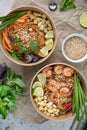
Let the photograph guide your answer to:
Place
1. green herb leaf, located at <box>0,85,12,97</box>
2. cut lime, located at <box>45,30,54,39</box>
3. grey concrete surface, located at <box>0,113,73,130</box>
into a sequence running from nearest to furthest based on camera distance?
green herb leaf, located at <box>0,85,12,97</box> → cut lime, located at <box>45,30,54,39</box> → grey concrete surface, located at <box>0,113,73,130</box>

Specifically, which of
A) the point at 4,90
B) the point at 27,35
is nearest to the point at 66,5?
the point at 27,35

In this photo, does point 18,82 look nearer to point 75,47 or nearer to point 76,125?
point 75,47

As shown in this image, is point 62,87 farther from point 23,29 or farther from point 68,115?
point 23,29

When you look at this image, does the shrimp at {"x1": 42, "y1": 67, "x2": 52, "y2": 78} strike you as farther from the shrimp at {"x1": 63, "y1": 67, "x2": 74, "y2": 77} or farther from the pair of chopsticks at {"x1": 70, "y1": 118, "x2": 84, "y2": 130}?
the pair of chopsticks at {"x1": 70, "y1": 118, "x2": 84, "y2": 130}

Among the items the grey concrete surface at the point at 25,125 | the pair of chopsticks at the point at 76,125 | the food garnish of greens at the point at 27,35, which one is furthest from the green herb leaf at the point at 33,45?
the grey concrete surface at the point at 25,125

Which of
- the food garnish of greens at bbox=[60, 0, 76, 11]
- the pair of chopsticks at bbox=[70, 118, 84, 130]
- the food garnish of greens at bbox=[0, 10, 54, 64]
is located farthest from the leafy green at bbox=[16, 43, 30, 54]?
the pair of chopsticks at bbox=[70, 118, 84, 130]

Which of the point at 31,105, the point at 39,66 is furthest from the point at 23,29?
A: the point at 31,105

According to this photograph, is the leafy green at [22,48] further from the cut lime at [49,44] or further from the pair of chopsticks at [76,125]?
the pair of chopsticks at [76,125]
